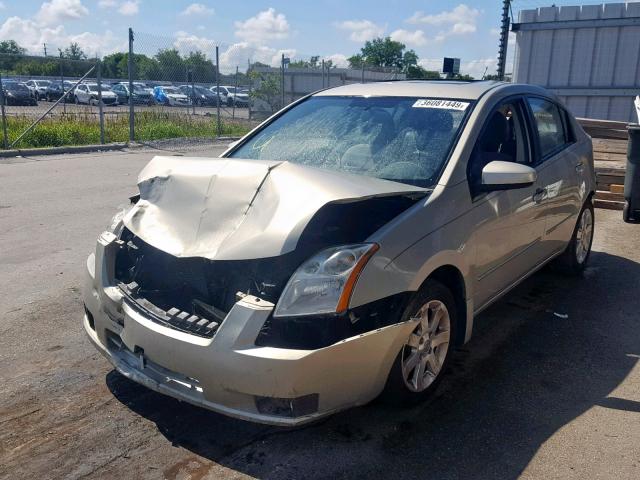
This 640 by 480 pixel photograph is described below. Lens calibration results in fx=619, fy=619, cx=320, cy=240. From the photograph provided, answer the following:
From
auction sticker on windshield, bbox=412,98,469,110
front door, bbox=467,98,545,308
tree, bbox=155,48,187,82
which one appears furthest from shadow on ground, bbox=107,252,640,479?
tree, bbox=155,48,187,82

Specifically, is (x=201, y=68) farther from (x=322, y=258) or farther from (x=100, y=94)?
(x=322, y=258)

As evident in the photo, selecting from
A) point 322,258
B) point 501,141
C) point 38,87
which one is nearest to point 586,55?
point 501,141

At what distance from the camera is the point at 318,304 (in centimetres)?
279

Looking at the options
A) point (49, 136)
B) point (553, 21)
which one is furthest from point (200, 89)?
point (553, 21)

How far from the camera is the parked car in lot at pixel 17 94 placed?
25.6 metres

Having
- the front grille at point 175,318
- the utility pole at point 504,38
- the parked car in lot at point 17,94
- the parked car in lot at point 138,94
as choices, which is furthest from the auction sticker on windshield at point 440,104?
the parked car in lot at point 17,94

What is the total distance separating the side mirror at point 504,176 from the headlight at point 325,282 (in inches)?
43.0

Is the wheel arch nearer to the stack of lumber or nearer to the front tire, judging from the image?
the front tire

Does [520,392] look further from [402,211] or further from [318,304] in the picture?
[318,304]

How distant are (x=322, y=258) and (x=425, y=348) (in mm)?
877

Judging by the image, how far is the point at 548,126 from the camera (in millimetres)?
5141

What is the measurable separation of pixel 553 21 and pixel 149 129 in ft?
36.0

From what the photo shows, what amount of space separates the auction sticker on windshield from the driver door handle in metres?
0.91

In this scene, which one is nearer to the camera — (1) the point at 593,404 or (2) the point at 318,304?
(2) the point at 318,304
